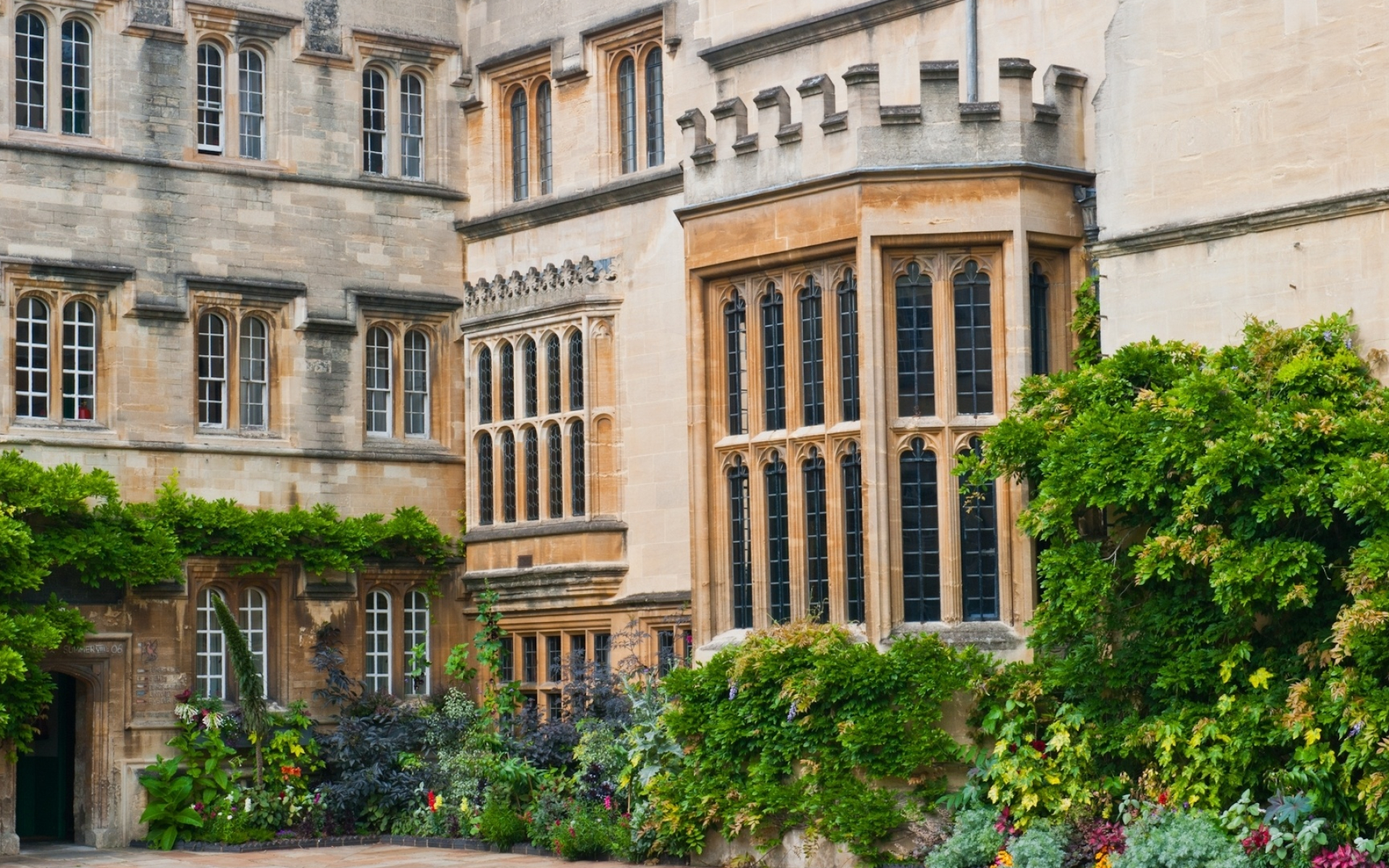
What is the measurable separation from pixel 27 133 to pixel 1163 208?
1129 centimetres

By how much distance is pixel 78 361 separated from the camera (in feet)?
70.9

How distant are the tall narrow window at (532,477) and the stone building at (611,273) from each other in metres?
0.05

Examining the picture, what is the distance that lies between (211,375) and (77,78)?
3.21m

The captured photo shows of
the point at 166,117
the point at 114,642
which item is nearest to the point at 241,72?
the point at 166,117

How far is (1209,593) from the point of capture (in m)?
14.9

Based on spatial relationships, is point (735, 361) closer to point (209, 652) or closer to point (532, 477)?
point (532, 477)

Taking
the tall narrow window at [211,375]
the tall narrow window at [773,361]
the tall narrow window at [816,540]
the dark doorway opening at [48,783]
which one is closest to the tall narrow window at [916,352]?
the tall narrow window at [816,540]

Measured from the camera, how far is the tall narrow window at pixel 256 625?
73.7ft

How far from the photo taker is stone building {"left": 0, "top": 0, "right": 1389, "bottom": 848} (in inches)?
Answer: 638

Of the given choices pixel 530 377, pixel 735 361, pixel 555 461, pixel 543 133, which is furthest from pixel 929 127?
pixel 543 133

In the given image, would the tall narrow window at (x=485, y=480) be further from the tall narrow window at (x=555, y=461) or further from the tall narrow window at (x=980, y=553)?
the tall narrow window at (x=980, y=553)

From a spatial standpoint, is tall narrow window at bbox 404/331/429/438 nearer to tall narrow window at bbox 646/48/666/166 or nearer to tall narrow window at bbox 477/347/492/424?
tall narrow window at bbox 477/347/492/424

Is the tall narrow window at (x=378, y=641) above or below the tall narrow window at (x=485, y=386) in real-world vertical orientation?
below

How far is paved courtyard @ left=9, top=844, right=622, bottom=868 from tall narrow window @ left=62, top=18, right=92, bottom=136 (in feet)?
22.9
